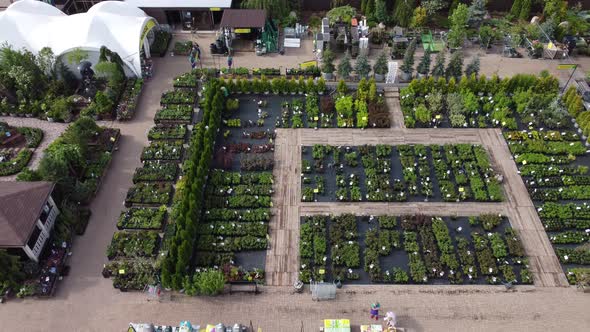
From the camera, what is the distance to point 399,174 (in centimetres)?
3484

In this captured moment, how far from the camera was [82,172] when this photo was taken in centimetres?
3447

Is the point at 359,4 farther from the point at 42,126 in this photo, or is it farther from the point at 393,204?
the point at 42,126

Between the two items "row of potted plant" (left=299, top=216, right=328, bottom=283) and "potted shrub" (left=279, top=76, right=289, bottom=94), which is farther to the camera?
"potted shrub" (left=279, top=76, right=289, bottom=94)

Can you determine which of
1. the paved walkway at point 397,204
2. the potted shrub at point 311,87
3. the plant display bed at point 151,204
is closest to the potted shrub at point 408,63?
the paved walkway at point 397,204

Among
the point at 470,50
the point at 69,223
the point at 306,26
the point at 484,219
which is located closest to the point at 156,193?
the point at 69,223

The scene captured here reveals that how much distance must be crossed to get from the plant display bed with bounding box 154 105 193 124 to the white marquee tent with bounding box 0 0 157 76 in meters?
6.12

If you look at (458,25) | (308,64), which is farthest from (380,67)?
(458,25)

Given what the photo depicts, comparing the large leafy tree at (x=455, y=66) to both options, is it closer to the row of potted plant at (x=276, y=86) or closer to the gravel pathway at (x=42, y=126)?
the row of potted plant at (x=276, y=86)

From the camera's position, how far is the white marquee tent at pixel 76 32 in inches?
1638

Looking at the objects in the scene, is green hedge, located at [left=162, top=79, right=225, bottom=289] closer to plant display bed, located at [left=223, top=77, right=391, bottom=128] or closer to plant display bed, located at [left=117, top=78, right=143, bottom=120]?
plant display bed, located at [left=223, top=77, right=391, bottom=128]

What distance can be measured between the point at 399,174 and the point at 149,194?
1895 centimetres

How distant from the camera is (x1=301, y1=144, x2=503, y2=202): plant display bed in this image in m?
33.2

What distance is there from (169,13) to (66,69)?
540 inches

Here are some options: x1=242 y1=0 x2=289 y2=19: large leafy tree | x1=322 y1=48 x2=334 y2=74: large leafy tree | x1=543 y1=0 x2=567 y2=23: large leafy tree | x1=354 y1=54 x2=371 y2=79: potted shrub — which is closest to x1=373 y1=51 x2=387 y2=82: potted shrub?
x1=354 y1=54 x2=371 y2=79: potted shrub
